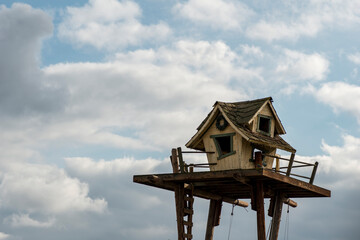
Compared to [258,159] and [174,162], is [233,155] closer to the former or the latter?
[258,159]

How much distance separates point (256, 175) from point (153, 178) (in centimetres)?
432

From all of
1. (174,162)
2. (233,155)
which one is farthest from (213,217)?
(233,155)

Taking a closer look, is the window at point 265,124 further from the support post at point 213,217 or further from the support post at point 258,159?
the support post at point 213,217

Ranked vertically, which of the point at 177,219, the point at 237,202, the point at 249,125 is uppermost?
A: the point at 249,125

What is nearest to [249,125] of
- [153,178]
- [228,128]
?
[228,128]

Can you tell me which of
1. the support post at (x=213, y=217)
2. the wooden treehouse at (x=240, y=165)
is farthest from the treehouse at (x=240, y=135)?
the support post at (x=213, y=217)

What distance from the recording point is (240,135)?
84.9 feet

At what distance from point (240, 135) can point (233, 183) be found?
210cm

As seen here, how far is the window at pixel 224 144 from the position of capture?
26.2 meters

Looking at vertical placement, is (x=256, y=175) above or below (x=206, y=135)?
below

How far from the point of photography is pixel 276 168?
27.5 metres

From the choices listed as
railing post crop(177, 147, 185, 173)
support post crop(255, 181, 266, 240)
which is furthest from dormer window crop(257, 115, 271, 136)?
railing post crop(177, 147, 185, 173)

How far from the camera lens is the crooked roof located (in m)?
26.0

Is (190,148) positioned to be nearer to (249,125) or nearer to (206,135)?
(206,135)
